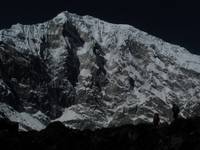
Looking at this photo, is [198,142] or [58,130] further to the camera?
[58,130]

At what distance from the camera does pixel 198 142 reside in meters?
116

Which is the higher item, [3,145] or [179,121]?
[179,121]

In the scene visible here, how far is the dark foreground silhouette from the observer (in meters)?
121

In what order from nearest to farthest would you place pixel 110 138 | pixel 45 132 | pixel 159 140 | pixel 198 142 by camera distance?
pixel 198 142 → pixel 159 140 → pixel 110 138 → pixel 45 132

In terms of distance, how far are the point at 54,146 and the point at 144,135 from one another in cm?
1625

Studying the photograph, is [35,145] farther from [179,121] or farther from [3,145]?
[179,121]

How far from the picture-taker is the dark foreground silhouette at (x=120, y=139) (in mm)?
121000

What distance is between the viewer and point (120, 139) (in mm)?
130250

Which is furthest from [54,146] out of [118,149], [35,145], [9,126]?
[9,126]

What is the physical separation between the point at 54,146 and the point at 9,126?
22.7 m

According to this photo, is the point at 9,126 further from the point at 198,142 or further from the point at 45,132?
the point at 198,142

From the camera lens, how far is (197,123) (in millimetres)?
130625

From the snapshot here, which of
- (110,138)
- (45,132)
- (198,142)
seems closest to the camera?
(198,142)

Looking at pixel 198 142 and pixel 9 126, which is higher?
pixel 9 126
